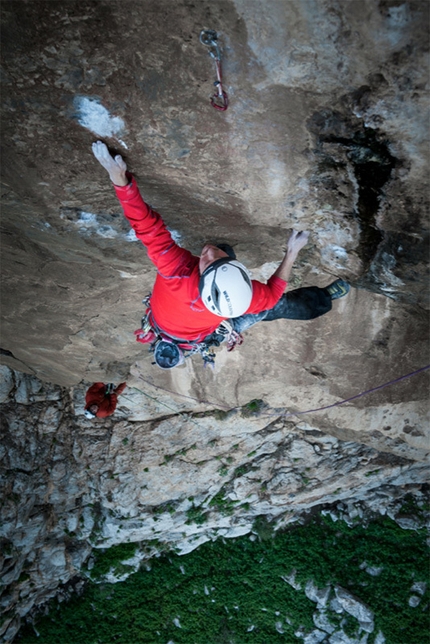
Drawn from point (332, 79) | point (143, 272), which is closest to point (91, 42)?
point (332, 79)

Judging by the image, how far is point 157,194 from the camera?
3006mm

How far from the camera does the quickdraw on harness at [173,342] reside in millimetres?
3689

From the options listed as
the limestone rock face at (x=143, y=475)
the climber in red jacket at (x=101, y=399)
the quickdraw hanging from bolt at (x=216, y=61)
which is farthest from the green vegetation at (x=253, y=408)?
the quickdraw hanging from bolt at (x=216, y=61)

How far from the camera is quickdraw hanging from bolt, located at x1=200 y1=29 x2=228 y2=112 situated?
2.14 meters

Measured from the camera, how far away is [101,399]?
632cm

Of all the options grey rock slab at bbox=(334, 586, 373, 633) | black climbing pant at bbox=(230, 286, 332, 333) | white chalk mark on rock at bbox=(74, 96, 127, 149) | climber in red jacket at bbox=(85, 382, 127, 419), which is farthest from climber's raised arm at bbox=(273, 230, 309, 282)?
grey rock slab at bbox=(334, 586, 373, 633)

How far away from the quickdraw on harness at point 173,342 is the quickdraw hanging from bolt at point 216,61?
1715 mm

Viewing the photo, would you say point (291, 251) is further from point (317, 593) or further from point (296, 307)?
point (317, 593)

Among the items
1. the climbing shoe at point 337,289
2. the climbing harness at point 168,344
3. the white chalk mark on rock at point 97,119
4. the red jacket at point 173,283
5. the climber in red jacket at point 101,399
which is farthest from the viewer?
the climber in red jacket at point 101,399

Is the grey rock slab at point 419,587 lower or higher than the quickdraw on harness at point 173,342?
lower

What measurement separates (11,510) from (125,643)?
4266 millimetres

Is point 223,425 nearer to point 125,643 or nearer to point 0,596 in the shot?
point 0,596

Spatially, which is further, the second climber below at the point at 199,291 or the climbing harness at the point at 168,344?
the climbing harness at the point at 168,344

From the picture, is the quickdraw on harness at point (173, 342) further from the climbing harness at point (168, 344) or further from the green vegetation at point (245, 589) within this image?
the green vegetation at point (245, 589)
